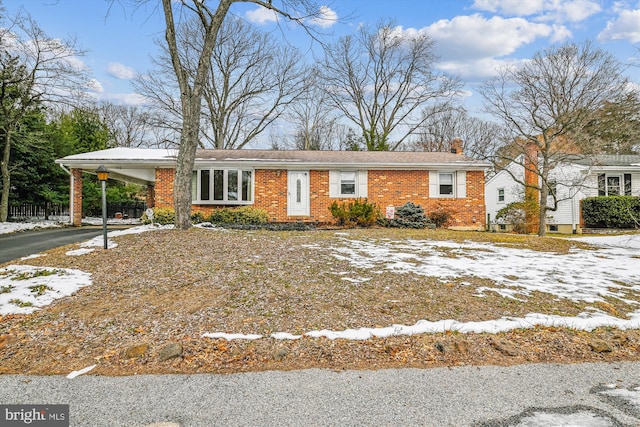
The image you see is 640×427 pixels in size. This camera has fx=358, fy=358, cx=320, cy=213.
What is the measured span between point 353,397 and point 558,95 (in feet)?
41.4

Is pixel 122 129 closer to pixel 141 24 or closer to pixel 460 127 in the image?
pixel 141 24

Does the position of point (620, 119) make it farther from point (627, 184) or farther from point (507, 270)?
point (507, 270)

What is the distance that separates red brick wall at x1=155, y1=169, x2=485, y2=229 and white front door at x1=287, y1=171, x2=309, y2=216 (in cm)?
16

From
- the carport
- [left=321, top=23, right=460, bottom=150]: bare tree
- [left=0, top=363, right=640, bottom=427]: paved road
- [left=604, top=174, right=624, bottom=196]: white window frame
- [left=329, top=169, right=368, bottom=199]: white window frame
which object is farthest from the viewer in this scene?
[left=321, top=23, right=460, bottom=150]: bare tree

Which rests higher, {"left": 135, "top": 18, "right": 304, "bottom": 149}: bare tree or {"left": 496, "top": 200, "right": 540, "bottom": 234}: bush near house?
{"left": 135, "top": 18, "right": 304, "bottom": 149}: bare tree

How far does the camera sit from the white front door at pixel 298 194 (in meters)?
13.8

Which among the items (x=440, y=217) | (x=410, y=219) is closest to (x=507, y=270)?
(x=410, y=219)

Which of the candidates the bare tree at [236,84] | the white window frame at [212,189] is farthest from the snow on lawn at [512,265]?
the bare tree at [236,84]

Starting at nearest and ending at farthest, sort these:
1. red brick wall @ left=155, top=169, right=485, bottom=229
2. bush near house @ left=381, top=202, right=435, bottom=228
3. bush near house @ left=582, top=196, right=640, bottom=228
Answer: bush near house @ left=381, top=202, right=435, bottom=228
red brick wall @ left=155, top=169, right=485, bottom=229
bush near house @ left=582, top=196, right=640, bottom=228

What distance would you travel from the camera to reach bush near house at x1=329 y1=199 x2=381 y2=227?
12.6 meters

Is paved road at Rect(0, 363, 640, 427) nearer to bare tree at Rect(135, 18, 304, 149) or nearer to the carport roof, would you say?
the carport roof

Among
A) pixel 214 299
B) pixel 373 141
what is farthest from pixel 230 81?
pixel 214 299

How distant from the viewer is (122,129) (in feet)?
102

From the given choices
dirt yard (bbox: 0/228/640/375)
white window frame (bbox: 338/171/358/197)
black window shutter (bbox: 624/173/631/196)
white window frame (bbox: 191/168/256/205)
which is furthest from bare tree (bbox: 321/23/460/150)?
dirt yard (bbox: 0/228/640/375)
